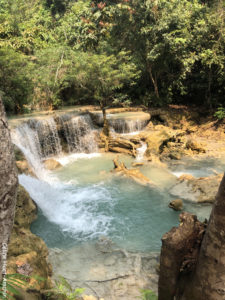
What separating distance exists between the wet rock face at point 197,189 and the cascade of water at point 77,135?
19.5 feet

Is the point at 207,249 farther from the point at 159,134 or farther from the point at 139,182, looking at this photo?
the point at 159,134

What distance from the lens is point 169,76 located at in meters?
16.7

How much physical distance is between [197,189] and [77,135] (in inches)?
293

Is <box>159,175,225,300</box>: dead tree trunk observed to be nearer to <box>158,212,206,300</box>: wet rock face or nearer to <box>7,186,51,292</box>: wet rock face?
<box>158,212,206,300</box>: wet rock face

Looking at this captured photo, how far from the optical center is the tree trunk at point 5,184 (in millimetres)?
1043

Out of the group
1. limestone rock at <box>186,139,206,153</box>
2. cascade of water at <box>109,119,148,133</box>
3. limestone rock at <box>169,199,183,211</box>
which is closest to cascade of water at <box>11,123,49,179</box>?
cascade of water at <box>109,119,148,133</box>

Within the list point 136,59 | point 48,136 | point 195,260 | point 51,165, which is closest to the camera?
point 195,260

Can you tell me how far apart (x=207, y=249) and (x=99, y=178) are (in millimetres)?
7611

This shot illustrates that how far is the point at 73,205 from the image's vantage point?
7.44m

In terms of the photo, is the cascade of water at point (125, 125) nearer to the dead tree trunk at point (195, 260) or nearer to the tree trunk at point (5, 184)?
the dead tree trunk at point (195, 260)

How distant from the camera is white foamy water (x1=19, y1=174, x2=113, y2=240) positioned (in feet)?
20.8

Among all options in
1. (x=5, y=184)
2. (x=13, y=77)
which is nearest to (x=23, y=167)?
(x=13, y=77)

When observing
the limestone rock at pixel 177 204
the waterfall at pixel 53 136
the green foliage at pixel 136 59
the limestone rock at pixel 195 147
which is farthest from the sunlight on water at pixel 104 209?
the green foliage at pixel 136 59

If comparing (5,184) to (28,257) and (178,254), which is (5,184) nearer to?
(178,254)
